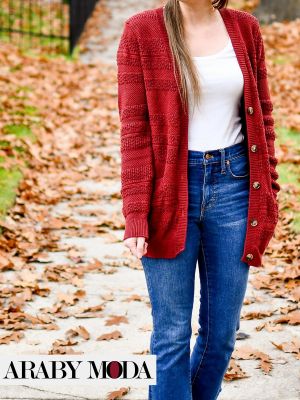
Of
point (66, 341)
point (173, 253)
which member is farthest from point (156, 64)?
point (66, 341)

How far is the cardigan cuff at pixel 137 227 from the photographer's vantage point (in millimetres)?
2996

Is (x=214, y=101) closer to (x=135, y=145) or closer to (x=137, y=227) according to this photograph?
(x=135, y=145)

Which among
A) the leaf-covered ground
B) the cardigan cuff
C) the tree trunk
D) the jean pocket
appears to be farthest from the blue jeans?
the tree trunk

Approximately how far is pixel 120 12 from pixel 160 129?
1430 cm

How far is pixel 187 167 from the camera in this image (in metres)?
3.02

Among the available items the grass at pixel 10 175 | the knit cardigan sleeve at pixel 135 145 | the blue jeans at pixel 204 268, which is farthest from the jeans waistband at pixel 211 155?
the grass at pixel 10 175

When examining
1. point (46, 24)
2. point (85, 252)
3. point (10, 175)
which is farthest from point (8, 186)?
point (46, 24)

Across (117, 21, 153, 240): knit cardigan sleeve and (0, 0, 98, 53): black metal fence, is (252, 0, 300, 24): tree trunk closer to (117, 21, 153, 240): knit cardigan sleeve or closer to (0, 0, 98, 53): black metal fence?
(0, 0, 98, 53): black metal fence

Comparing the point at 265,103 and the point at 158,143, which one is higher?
the point at 265,103

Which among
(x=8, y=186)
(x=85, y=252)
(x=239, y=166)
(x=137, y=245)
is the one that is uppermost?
(x=239, y=166)

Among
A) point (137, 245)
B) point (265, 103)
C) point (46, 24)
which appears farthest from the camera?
point (46, 24)

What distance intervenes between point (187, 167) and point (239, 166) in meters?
0.23

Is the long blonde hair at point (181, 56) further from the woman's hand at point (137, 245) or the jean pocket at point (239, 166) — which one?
the woman's hand at point (137, 245)

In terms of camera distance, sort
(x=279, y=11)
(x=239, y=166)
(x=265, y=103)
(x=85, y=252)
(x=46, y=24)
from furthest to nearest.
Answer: (x=279, y=11)
(x=46, y=24)
(x=85, y=252)
(x=265, y=103)
(x=239, y=166)
